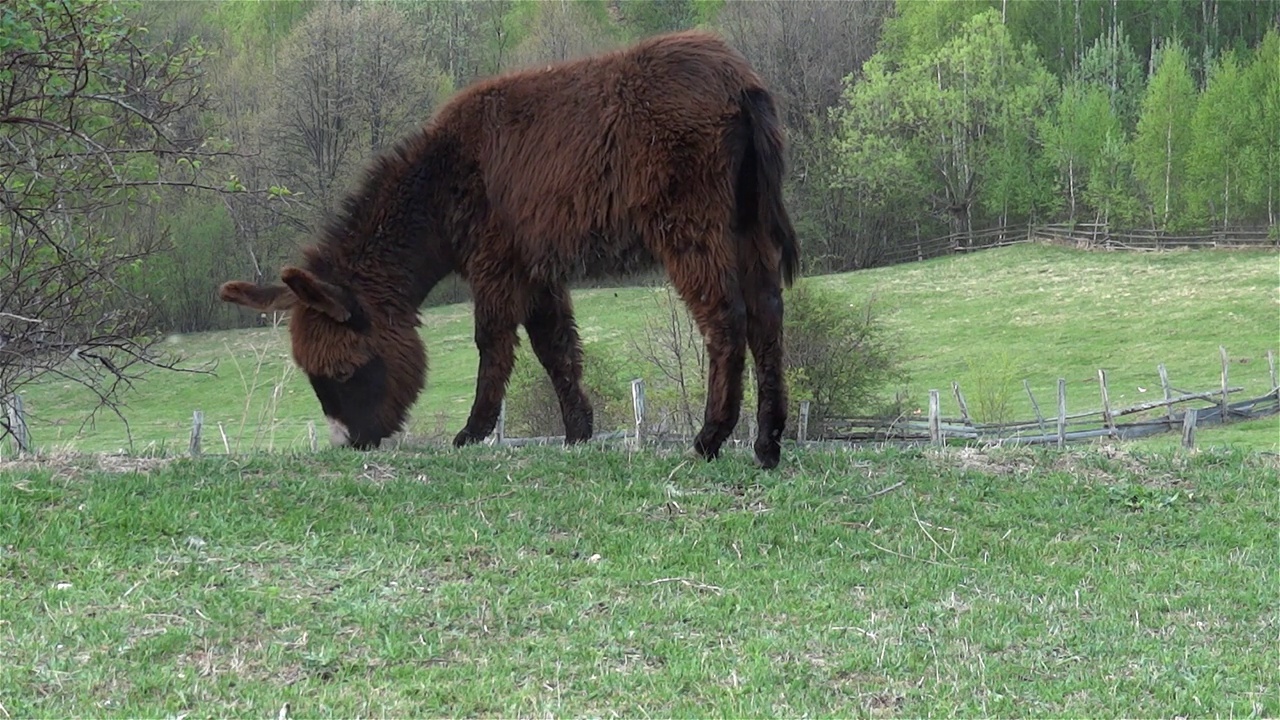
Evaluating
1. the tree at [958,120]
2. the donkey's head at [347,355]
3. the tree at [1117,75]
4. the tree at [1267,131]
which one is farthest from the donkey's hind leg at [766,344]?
the tree at [1117,75]

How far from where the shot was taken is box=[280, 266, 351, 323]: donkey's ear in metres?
7.40

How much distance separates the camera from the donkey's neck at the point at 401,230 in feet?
26.4

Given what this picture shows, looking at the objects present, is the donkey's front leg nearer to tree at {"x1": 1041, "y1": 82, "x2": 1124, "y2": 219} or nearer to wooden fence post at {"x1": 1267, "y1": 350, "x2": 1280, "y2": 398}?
wooden fence post at {"x1": 1267, "y1": 350, "x2": 1280, "y2": 398}

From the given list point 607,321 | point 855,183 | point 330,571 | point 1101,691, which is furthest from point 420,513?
point 855,183

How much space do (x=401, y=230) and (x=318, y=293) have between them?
833mm

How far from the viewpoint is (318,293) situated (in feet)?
24.9

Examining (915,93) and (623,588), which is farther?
(915,93)

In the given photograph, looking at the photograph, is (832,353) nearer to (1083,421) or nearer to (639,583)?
(1083,421)

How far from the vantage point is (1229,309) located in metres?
40.2

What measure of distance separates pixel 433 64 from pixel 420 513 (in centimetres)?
2921

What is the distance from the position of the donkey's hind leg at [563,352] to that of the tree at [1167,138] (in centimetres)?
5498

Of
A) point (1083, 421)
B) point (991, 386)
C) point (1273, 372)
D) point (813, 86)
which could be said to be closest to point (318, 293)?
point (1083, 421)

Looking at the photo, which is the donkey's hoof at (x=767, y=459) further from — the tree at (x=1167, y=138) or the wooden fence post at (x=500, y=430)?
the tree at (x=1167, y=138)

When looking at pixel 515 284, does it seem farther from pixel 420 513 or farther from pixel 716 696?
pixel 716 696
